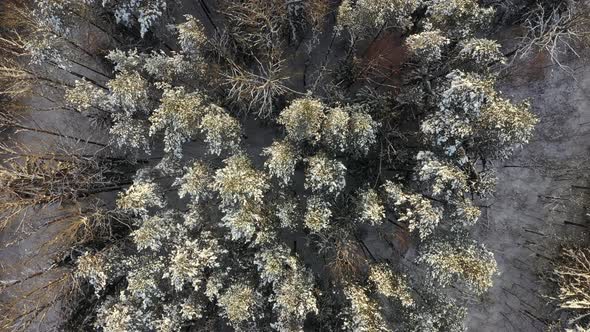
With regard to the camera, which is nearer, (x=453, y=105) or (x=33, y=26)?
(x=453, y=105)

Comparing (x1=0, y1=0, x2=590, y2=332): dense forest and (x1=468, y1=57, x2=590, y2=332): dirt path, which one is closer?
(x1=0, y1=0, x2=590, y2=332): dense forest

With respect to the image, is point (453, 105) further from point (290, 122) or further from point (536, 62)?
point (536, 62)

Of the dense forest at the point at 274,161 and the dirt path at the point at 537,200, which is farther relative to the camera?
the dirt path at the point at 537,200

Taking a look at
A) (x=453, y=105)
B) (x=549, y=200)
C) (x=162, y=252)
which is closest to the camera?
(x=453, y=105)

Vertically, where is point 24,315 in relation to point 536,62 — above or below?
below

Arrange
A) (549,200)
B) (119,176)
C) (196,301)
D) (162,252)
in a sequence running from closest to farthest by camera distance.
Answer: (196,301), (162,252), (119,176), (549,200)

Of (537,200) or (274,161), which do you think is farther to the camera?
(537,200)

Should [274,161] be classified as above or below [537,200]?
above

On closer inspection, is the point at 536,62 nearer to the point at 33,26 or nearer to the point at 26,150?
the point at 33,26

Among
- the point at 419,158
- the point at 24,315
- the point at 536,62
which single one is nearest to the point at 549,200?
the point at 536,62

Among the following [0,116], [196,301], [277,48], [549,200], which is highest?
[277,48]
